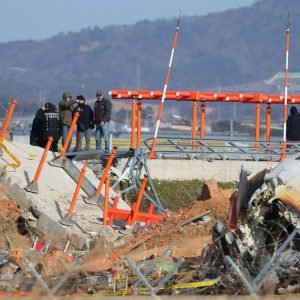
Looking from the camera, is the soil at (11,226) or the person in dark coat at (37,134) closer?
the soil at (11,226)

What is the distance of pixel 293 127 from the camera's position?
29922 millimetres

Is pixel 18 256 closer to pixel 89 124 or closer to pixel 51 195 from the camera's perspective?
pixel 51 195

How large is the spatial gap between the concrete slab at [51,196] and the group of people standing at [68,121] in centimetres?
119

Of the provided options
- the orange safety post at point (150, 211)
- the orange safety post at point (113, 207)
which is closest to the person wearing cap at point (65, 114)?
the orange safety post at point (150, 211)

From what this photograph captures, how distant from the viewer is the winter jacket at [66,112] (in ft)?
90.9


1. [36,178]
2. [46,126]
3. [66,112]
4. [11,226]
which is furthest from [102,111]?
[11,226]

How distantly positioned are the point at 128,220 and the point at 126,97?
8667mm

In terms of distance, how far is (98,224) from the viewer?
71.8 feet

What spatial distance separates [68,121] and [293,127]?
16.6ft

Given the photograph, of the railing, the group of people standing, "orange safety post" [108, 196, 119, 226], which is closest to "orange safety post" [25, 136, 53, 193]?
"orange safety post" [108, 196, 119, 226]

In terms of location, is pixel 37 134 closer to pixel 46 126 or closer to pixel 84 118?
pixel 46 126

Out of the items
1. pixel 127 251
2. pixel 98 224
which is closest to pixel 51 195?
pixel 98 224

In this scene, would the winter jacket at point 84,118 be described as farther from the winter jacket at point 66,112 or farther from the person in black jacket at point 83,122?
the winter jacket at point 66,112

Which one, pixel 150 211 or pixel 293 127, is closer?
pixel 150 211
